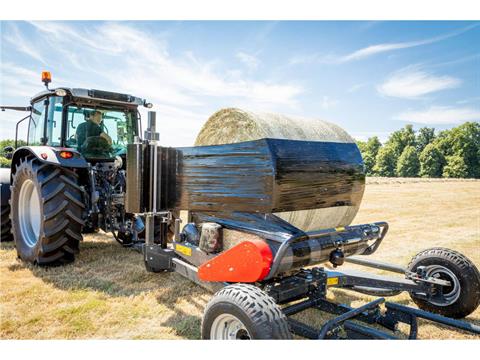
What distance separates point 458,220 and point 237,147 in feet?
28.1

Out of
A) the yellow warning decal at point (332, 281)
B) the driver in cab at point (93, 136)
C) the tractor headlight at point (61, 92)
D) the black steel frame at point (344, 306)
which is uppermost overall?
the tractor headlight at point (61, 92)

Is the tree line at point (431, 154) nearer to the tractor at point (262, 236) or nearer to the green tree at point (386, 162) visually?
the green tree at point (386, 162)

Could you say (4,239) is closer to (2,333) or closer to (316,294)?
(2,333)

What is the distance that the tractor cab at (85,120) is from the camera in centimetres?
551

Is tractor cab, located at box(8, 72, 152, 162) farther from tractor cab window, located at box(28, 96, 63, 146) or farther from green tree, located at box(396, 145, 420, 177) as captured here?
green tree, located at box(396, 145, 420, 177)

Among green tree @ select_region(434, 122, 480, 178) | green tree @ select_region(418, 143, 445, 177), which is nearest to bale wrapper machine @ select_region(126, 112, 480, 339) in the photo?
green tree @ select_region(434, 122, 480, 178)

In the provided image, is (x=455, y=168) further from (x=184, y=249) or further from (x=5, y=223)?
(x=184, y=249)

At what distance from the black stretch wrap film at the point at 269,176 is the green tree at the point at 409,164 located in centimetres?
5772

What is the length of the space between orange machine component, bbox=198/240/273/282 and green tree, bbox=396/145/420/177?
58628 millimetres

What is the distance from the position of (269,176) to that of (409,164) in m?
61.1

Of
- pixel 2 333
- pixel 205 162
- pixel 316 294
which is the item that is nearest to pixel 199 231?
pixel 205 162

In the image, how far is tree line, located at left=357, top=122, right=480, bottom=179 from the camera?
4228 centimetres

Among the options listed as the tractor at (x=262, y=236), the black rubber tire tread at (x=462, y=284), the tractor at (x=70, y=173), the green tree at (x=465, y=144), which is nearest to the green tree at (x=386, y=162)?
the green tree at (x=465, y=144)

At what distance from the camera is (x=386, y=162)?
6756 centimetres
